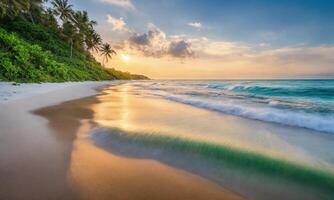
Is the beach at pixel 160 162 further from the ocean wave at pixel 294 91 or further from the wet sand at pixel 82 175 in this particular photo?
the ocean wave at pixel 294 91

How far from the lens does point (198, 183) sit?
93.2 inches

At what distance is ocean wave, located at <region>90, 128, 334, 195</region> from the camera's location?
2.59 m

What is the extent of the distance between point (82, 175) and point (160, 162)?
39.6 inches

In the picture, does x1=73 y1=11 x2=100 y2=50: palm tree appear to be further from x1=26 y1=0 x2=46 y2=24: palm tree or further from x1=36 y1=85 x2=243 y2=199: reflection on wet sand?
x1=36 y1=85 x2=243 y2=199: reflection on wet sand

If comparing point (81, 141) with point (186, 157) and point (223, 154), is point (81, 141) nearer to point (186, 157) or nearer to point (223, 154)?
point (186, 157)

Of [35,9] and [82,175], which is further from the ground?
[35,9]

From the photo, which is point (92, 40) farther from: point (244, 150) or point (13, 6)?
point (244, 150)

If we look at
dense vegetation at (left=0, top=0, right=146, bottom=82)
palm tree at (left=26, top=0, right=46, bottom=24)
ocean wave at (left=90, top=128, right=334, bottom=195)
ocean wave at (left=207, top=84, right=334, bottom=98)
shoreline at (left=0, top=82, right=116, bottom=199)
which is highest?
palm tree at (left=26, top=0, right=46, bottom=24)

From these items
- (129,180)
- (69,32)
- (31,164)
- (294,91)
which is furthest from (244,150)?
(69,32)

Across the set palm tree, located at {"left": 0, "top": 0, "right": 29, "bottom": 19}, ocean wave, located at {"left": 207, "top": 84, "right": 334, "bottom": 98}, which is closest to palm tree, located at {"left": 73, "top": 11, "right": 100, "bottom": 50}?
palm tree, located at {"left": 0, "top": 0, "right": 29, "bottom": 19}

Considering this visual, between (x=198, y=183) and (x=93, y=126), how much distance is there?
126 inches

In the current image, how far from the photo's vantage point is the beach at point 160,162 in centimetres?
215

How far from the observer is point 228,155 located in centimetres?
321

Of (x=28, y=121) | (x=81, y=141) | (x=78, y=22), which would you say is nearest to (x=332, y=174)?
(x=81, y=141)
